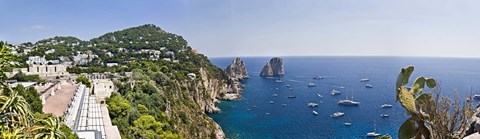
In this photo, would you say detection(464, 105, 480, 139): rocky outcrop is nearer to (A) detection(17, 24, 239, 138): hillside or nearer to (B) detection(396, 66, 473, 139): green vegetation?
(B) detection(396, 66, 473, 139): green vegetation

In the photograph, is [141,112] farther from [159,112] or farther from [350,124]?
[350,124]

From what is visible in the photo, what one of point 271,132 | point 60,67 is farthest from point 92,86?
point 271,132

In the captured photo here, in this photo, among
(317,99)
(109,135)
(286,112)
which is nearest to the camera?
(109,135)

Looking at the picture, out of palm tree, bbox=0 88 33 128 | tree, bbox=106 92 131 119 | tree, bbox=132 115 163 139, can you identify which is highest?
palm tree, bbox=0 88 33 128

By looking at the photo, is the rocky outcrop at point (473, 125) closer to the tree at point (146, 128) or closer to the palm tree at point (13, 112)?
the palm tree at point (13, 112)

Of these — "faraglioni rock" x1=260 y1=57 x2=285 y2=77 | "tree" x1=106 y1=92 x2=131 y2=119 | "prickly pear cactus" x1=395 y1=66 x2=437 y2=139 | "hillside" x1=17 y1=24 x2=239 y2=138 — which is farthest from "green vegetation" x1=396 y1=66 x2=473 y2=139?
"faraglioni rock" x1=260 y1=57 x2=285 y2=77

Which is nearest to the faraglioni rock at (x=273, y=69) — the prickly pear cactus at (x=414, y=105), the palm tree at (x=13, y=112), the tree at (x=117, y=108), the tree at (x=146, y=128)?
the tree at (x=117, y=108)

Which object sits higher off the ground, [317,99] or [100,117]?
[100,117]
